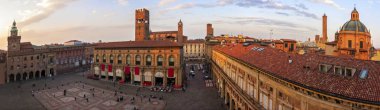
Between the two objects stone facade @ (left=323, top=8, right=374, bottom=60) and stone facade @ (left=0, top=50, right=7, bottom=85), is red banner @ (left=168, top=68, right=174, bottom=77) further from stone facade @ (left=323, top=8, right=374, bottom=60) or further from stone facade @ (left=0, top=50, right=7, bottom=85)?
stone facade @ (left=0, top=50, right=7, bottom=85)

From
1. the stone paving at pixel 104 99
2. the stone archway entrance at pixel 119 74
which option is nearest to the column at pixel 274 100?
the stone paving at pixel 104 99

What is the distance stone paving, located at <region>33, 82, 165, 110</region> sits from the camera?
141 feet

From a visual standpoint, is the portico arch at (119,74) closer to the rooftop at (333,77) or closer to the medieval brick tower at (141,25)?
the medieval brick tower at (141,25)

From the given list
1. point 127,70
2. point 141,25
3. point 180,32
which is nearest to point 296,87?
point 127,70

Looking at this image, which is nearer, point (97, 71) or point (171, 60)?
point (171, 60)

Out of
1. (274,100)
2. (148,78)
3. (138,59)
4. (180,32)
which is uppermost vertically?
(180,32)

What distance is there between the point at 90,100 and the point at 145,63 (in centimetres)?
1873

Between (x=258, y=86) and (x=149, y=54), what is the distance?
42.4 meters

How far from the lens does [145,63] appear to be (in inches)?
2493

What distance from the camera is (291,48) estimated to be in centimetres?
5800

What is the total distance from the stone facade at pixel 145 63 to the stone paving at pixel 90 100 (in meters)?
10.1

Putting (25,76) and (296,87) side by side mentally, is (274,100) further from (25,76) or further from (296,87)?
(25,76)

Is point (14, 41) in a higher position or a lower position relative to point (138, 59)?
higher

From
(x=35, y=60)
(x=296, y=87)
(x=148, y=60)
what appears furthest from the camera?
(x=35, y=60)
